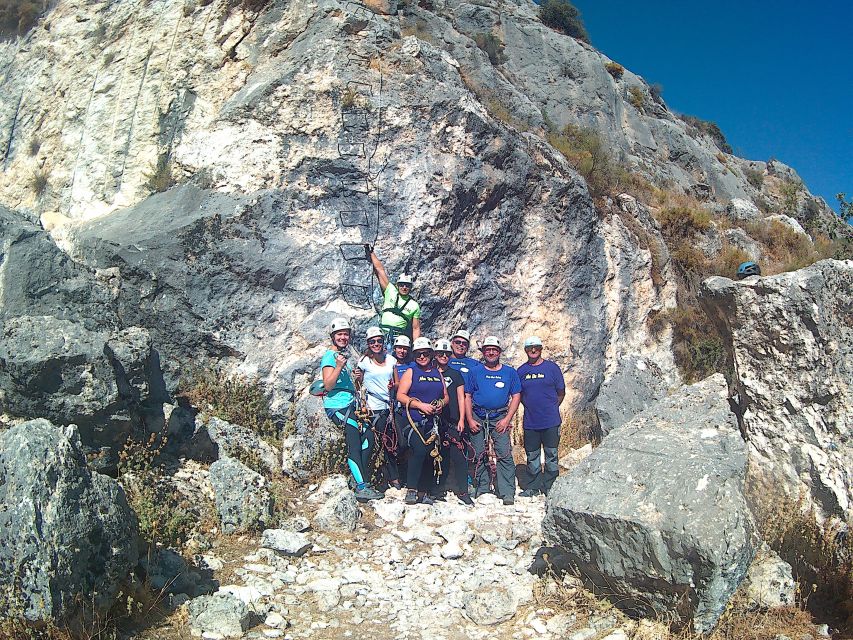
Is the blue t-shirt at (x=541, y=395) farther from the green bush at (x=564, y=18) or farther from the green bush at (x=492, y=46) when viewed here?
the green bush at (x=564, y=18)

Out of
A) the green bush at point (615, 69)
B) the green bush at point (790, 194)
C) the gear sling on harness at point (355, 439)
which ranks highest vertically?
the green bush at point (615, 69)

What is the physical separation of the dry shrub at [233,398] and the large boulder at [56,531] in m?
3.27

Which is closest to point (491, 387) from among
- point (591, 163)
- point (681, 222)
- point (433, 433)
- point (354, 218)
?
point (433, 433)

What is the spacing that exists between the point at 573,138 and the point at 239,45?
7.45 metres

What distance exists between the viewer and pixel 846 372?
15.5ft

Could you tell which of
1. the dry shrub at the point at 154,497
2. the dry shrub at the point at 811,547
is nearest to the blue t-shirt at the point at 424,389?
→ the dry shrub at the point at 154,497

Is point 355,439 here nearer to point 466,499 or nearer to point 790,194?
point 466,499

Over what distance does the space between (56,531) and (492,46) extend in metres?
17.7

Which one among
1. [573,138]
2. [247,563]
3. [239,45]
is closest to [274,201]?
[239,45]

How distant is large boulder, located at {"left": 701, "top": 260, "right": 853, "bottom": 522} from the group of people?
2281 millimetres

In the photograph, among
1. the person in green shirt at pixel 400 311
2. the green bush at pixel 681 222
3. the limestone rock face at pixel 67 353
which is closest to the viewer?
the limestone rock face at pixel 67 353

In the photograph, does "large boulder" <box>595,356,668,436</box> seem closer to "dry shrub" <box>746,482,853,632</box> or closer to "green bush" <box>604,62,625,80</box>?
"dry shrub" <box>746,482,853,632</box>

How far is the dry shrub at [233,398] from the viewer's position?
24.1ft

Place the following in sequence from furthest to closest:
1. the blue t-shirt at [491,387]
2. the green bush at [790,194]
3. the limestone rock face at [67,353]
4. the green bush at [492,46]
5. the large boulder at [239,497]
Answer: the green bush at [790,194] < the green bush at [492,46] < the blue t-shirt at [491,387] < the limestone rock face at [67,353] < the large boulder at [239,497]
